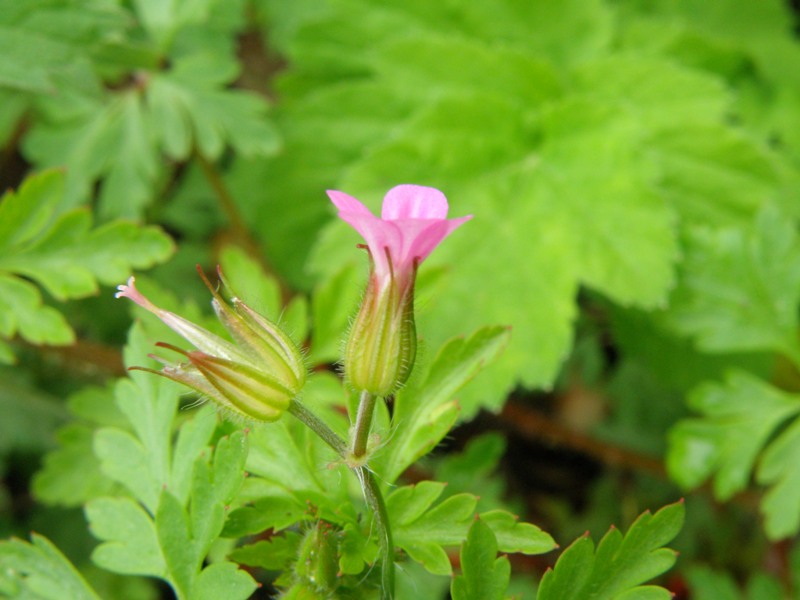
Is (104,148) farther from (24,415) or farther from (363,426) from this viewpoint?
(363,426)

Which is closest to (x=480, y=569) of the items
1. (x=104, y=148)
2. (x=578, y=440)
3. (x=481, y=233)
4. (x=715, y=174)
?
(x=481, y=233)

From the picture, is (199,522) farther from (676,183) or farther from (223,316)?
(676,183)

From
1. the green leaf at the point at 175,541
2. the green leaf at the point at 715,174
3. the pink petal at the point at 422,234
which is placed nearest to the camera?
the pink petal at the point at 422,234

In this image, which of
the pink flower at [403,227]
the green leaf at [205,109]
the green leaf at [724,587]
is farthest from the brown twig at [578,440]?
the pink flower at [403,227]

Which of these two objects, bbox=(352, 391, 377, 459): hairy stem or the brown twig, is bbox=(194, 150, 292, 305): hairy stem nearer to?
the brown twig

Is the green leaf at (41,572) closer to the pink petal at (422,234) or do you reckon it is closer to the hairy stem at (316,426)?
the hairy stem at (316,426)

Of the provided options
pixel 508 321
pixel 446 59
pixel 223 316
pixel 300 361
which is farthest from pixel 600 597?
pixel 446 59

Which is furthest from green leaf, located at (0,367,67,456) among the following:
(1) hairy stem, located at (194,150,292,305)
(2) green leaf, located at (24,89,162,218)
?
(1) hairy stem, located at (194,150,292,305)

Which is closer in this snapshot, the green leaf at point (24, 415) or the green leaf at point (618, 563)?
the green leaf at point (618, 563)
